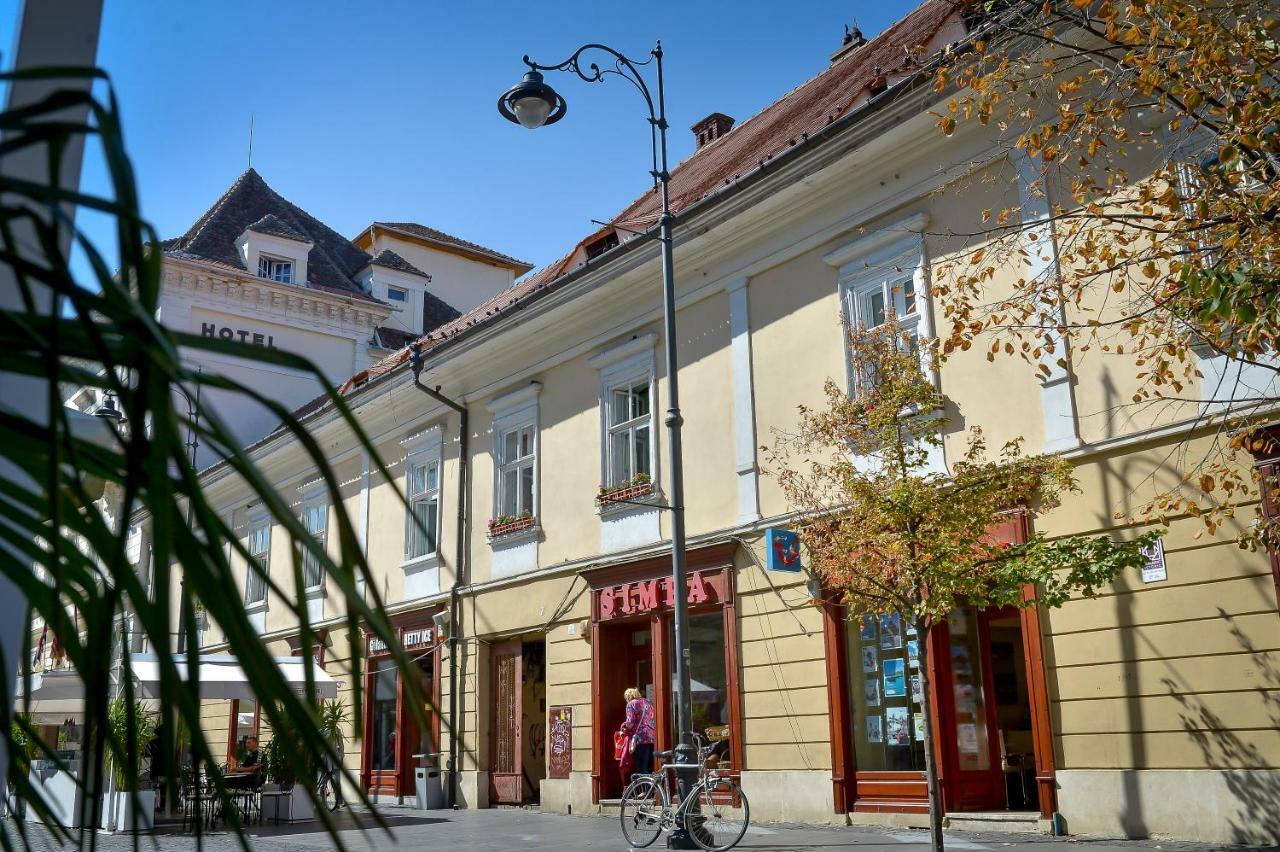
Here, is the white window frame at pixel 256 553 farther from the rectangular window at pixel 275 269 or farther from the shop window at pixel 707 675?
the shop window at pixel 707 675

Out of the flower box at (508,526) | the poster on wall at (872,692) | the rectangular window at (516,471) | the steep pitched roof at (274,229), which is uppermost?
the steep pitched roof at (274,229)

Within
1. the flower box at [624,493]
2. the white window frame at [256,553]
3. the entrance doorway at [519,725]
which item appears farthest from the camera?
the white window frame at [256,553]

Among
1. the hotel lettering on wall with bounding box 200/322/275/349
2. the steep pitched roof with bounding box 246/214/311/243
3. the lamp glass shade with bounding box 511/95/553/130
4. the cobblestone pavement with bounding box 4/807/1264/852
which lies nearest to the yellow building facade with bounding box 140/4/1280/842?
the cobblestone pavement with bounding box 4/807/1264/852

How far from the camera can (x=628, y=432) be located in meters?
17.3

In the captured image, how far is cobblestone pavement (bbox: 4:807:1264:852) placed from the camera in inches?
422

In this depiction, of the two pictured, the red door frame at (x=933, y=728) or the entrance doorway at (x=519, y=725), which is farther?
the entrance doorway at (x=519, y=725)

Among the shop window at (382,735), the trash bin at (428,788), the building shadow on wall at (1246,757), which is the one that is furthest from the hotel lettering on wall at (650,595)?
the shop window at (382,735)

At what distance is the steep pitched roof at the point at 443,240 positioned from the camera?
43.5 m

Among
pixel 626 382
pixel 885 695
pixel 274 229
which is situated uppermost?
pixel 274 229

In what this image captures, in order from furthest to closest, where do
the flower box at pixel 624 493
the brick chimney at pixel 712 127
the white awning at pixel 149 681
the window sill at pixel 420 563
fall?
the brick chimney at pixel 712 127, the window sill at pixel 420 563, the flower box at pixel 624 493, the white awning at pixel 149 681

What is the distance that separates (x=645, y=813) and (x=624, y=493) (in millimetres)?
5669

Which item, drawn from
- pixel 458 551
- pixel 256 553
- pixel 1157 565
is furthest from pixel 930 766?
pixel 256 553

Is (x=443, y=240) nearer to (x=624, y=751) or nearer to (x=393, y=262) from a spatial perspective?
(x=393, y=262)

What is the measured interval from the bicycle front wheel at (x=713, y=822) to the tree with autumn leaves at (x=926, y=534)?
2386mm
